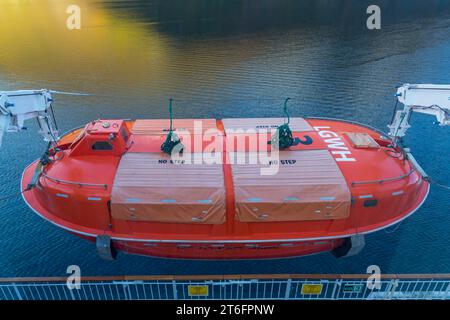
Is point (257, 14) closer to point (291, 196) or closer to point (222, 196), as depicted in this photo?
point (291, 196)

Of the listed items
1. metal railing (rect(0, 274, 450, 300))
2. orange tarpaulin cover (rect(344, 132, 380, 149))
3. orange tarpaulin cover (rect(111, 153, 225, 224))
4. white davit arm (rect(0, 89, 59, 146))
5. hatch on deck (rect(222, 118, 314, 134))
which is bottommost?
metal railing (rect(0, 274, 450, 300))

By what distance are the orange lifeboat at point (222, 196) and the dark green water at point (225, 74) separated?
1471 millimetres

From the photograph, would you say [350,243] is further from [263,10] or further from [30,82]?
[263,10]

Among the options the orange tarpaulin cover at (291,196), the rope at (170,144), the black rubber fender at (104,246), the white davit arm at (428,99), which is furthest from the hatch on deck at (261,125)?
the black rubber fender at (104,246)

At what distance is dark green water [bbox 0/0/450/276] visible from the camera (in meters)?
10.0

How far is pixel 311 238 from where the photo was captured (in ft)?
28.0

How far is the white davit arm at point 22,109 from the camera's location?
8578mm

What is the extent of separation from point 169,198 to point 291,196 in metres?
3.12

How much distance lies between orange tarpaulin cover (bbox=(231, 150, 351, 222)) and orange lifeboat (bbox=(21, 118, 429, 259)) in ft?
0.08

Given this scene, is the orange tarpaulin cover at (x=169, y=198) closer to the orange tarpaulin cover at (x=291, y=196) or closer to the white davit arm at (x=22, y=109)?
the orange tarpaulin cover at (x=291, y=196)

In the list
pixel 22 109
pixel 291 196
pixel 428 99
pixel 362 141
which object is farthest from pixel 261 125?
pixel 22 109

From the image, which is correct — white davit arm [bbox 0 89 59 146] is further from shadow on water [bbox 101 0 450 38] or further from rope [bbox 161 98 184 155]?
shadow on water [bbox 101 0 450 38]

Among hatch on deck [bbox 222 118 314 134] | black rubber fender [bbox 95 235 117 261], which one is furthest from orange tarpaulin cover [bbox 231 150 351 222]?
black rubber fender [bbox 95 235 117 261]

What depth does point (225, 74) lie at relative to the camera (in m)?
22.4
